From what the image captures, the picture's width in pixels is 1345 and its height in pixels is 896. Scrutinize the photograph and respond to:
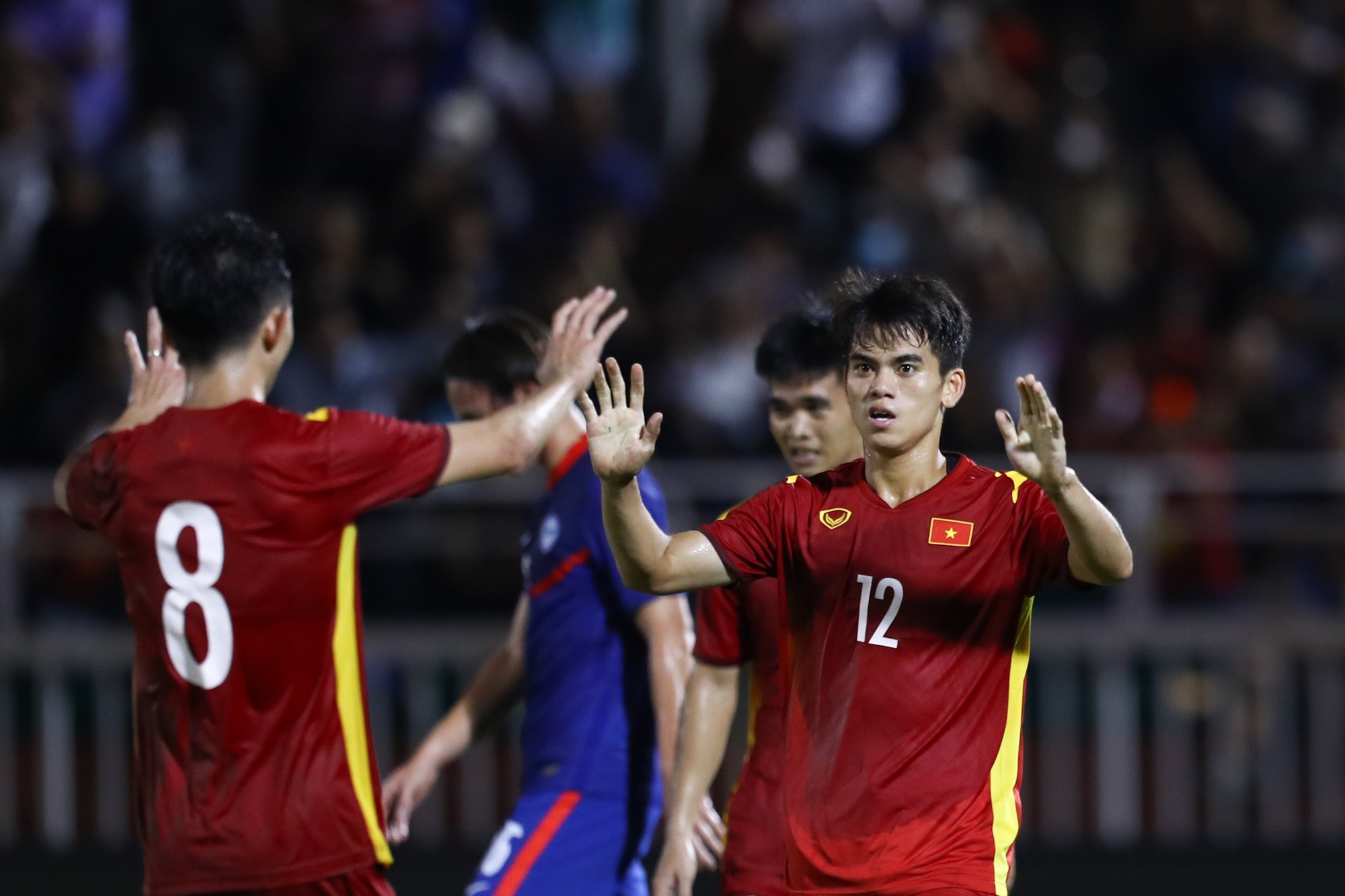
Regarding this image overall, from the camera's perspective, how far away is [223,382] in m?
4.21

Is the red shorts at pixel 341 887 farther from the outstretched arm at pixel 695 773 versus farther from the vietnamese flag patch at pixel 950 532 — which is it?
the vietnamese flag patch at pixel 950 532

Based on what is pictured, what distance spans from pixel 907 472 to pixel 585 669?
1533mm

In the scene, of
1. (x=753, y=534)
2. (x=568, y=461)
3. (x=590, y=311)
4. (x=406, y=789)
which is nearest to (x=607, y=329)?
(x=590, y=311)

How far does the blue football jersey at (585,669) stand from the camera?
529 cm

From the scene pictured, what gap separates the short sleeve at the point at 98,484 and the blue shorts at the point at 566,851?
5.25 ft

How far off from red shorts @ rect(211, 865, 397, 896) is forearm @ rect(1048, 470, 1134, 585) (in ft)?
5.87

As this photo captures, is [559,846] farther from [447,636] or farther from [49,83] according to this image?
[49,83]

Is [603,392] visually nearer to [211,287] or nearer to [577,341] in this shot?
[577,341]

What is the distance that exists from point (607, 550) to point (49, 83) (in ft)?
28.0

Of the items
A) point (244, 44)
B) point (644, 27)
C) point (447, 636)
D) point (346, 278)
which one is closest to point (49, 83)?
point (244, 44)

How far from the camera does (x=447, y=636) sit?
9.30 meters

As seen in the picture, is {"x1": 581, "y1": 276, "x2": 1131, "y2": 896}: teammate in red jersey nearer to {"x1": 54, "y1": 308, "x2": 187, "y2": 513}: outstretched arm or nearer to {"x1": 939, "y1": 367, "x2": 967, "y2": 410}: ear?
{"x1": 939, "y1": 367, "x2": 967, "y2": 410}: ear

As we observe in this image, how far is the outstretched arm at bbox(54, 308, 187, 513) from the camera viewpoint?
436 cm

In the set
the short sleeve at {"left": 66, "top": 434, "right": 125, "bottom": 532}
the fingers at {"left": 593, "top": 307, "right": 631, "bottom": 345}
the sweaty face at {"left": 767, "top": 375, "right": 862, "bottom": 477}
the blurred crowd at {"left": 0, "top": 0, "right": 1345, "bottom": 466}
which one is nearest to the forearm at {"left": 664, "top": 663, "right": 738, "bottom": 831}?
the sweaty face at {"left": 767, "top": 375, "right": 862, "bottom": 477}
